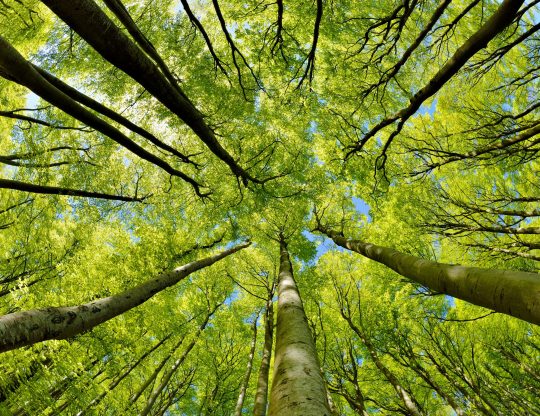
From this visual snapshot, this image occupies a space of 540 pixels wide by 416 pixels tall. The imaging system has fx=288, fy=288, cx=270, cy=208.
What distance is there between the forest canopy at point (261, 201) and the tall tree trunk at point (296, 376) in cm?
Result: 2

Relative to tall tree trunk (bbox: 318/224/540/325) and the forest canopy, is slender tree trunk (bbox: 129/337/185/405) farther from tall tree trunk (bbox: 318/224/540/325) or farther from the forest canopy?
tall tree trunk (bbox: 318/224/540/325)

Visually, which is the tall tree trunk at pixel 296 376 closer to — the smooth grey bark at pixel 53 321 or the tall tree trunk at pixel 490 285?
the tall tree trunk at pixel 490 285

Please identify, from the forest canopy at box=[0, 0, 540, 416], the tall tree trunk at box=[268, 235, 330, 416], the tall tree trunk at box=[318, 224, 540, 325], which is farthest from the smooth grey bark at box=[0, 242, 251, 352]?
the tall tree trunk at box=[318, 224, 540, 325]

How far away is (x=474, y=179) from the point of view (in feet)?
29.3

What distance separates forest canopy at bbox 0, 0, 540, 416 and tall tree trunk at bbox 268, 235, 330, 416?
0.02m

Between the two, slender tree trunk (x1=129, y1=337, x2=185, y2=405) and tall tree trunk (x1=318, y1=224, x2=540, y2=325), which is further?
slender tree trunk (x1=129, y1=337, x2=185, y2=405)

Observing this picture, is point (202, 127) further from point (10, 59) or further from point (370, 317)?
point (370, 317)

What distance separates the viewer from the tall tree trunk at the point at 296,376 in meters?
1.61

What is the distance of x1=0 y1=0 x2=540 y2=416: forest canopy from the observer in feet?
10.4

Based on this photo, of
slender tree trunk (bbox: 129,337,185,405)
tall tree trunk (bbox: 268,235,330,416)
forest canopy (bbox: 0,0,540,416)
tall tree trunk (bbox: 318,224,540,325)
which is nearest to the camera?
tall tree trunk (bbox: 318,224,540,325)

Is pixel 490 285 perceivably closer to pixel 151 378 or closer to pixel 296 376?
pixel 296 376

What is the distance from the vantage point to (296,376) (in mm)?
1926

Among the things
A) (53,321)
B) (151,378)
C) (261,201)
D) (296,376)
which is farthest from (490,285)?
(151,378)

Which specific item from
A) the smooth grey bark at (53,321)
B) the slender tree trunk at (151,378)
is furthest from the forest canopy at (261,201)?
the slender tree trunk at (151,378)
